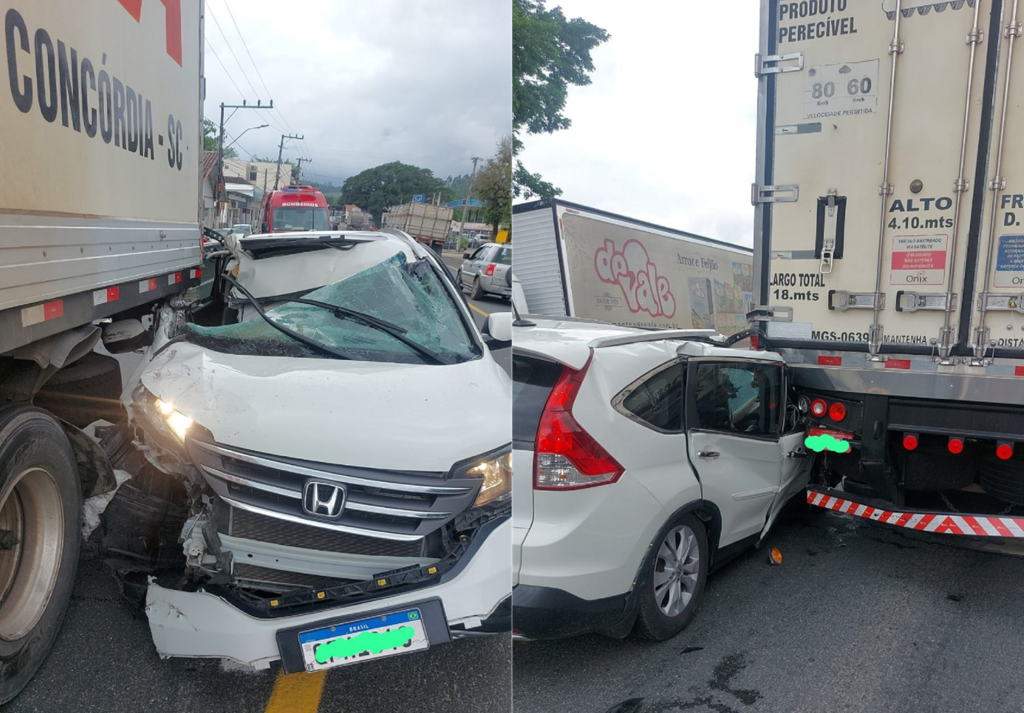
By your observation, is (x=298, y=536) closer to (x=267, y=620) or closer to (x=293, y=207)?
(x=267, y=620)

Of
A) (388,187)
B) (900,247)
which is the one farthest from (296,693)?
(900,247)

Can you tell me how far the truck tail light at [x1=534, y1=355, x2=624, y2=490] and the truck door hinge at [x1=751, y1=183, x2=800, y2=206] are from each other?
2.58m

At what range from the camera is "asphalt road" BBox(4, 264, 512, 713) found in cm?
303

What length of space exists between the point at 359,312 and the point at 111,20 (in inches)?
64.5

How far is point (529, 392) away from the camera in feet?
11.2

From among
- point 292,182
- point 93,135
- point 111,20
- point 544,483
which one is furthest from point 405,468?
point 292,182

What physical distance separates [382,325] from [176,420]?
100 cm

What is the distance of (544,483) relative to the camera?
3.26 m

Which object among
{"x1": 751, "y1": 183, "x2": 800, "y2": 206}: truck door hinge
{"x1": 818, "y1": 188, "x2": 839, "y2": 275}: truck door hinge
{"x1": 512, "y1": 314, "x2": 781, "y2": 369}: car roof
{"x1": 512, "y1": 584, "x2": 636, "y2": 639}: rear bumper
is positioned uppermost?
{"x1": 751, "y1": 183, "x2": 800, "y2": 206}: truck door hinge

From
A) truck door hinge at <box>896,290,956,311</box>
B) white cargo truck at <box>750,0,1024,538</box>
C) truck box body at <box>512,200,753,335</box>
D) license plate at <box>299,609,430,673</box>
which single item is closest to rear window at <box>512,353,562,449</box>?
license plate at <box>299,609,430,673</box>

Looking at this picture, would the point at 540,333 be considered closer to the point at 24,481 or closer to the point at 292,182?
the point at 24,481

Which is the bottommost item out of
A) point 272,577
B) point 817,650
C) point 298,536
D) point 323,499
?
point 817,650

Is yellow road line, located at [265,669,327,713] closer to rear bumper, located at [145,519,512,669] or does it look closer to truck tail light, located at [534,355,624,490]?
rear bumper, located at [145,519,512,669]

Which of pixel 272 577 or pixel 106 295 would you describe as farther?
pixel 106 295
